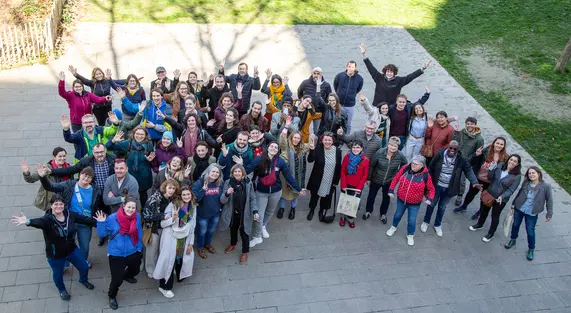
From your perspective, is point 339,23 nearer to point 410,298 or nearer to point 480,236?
point 480,236

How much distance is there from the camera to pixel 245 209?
780cm

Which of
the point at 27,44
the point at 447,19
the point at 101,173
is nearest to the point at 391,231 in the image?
Result: the point at 101,173

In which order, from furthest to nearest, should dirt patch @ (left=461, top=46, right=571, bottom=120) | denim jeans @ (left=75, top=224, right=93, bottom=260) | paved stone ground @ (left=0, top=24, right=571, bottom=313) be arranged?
1. dirt patch @ (left=461, top=46, right=571, bottom=120)
2. paved stone ground @ (left=0, top=24, right=571, bottom=313)
3. denim jeans @ (left=75, top=224, right=93, bottom=260)

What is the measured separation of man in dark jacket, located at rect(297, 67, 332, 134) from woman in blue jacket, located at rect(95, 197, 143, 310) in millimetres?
4353

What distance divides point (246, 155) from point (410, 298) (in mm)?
3242

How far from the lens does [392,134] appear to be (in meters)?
9.95

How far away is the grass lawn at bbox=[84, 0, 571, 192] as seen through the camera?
15.4 meters

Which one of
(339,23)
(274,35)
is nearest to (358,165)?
(274,35)

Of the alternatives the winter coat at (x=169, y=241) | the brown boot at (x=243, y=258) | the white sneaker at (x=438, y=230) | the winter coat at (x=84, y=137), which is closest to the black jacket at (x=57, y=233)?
the winter coat at (x=169, y=241)

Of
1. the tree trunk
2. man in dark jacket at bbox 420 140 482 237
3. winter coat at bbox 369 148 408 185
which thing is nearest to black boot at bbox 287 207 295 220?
winter coat at bbox 369 148 408 185

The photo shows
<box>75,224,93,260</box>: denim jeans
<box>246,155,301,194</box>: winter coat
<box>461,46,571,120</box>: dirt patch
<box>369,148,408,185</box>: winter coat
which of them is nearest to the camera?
<box>75,224,93,260</box>: denim jeans

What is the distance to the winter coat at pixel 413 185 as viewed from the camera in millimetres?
8266

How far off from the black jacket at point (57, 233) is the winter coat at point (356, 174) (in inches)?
156

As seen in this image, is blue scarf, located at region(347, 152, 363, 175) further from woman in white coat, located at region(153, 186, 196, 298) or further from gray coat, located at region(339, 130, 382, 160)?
woman in white coat, located at region(153, 186, 196, 298)
